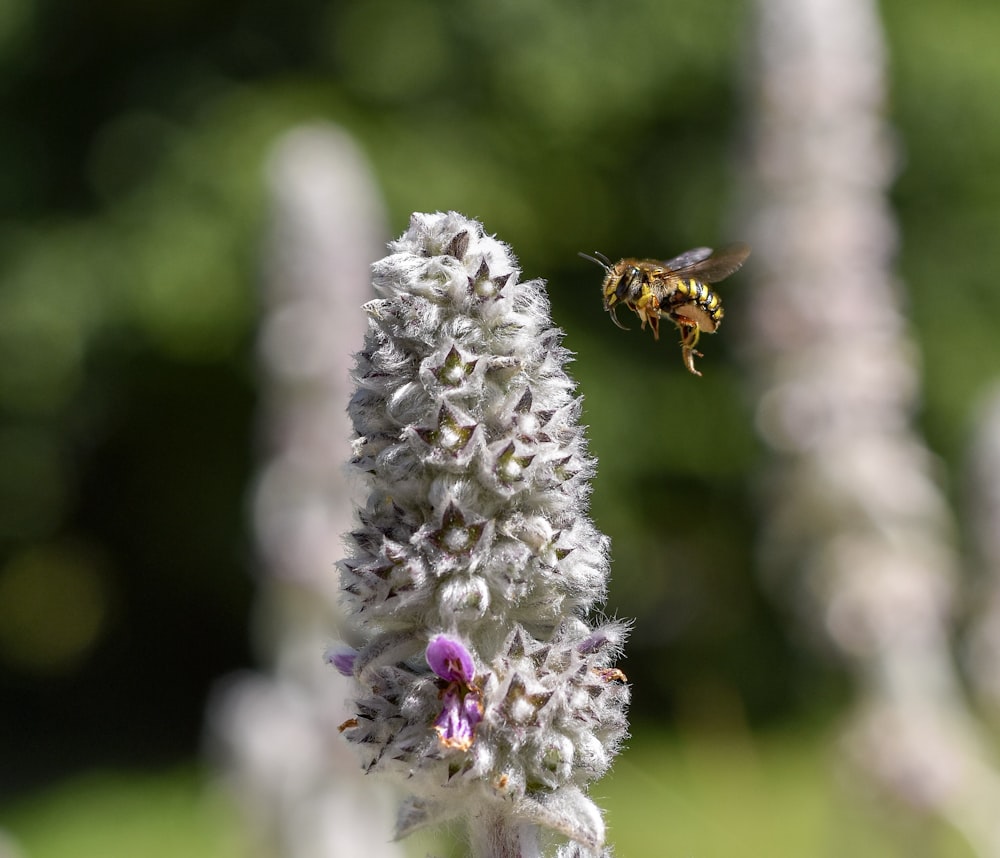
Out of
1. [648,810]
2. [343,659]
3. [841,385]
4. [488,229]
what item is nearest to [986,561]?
[841,385]

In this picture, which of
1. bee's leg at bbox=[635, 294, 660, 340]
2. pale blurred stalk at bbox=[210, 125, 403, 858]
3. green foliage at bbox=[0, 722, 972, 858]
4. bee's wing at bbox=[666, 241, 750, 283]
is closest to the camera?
bee's leg at bbox=[635, 294, 660, 340]

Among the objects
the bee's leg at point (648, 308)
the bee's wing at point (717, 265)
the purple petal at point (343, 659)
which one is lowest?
the purple petal at point (343, 659)

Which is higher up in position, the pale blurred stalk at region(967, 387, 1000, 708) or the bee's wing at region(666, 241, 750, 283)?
the pale blurred stalk at region(967, 387, 1000, 708)

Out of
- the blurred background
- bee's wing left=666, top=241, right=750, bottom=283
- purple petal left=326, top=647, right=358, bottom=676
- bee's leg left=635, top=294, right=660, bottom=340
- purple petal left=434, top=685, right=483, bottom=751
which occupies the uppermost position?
the blurred background

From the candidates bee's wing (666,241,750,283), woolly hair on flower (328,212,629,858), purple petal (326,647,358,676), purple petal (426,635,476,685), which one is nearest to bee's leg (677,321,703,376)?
bee's wing (666,241,750,283)

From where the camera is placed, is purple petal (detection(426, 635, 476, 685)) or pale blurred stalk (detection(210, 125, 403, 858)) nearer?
purple petal (detection(426, 635, 476, 685))

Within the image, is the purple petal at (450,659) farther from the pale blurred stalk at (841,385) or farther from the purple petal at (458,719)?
the pale blurred stalk at (841,385)

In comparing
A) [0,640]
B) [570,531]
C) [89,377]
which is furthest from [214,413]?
[570,531]

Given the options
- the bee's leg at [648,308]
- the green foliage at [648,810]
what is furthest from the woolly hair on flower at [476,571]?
the green foliage at [648,810]

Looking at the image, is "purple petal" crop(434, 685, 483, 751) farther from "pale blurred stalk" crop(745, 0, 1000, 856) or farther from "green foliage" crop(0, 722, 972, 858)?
"green foliage" crop(0, 722, 972, 858)
